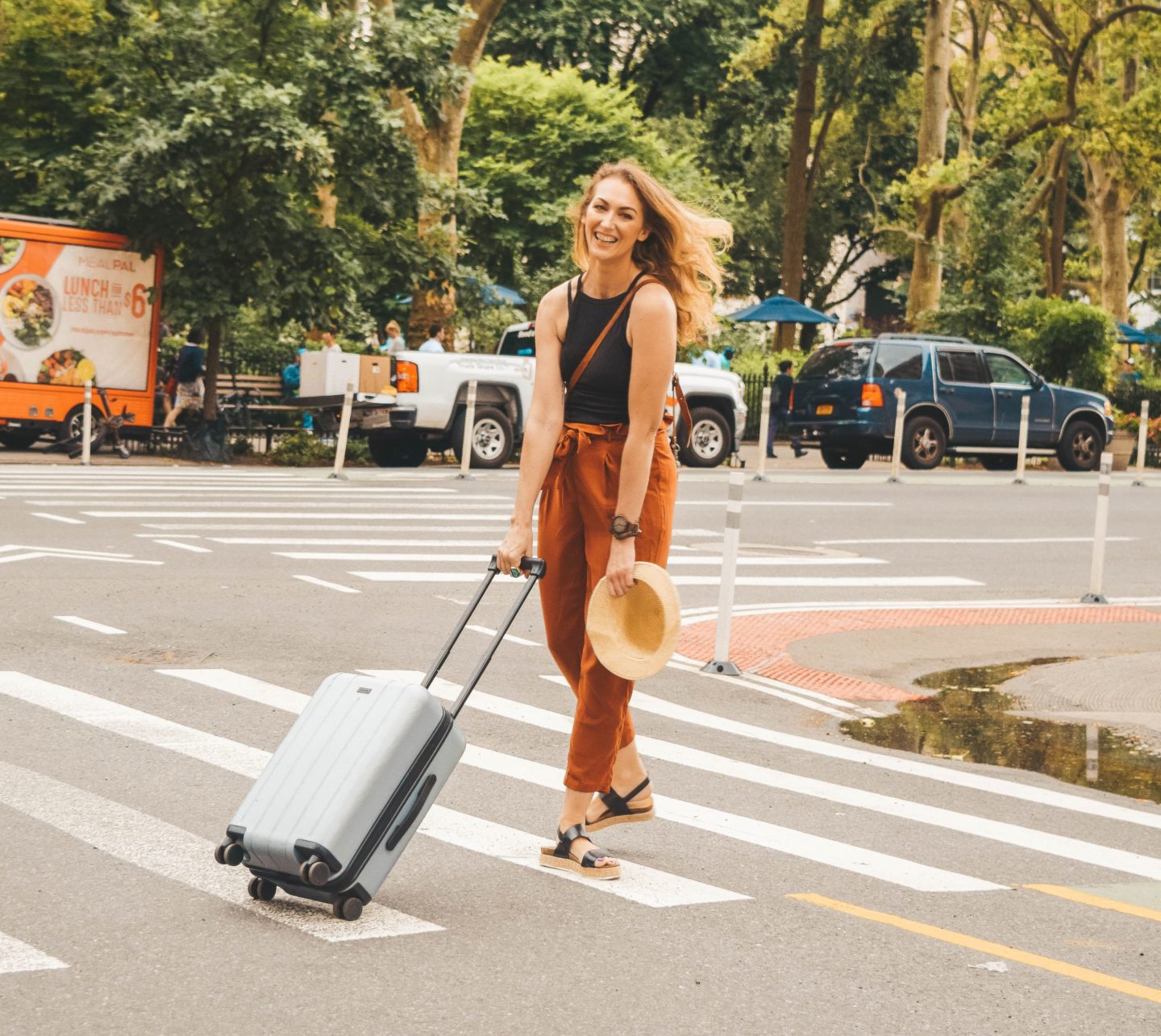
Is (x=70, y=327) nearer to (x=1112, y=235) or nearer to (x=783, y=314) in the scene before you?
(x=783, y=314)

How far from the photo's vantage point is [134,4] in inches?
961

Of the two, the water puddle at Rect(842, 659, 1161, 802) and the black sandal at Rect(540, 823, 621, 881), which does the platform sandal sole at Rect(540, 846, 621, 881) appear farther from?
the water puddle at Rect(842, 659, 1161, 802)

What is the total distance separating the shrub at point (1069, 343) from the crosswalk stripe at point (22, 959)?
1284 inches

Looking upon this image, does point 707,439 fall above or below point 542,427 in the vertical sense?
below

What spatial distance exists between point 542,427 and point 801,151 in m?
34.7

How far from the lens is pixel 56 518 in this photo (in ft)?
49.9

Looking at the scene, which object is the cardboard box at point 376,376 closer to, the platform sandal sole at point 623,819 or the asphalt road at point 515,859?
the asphalt road at point 515,859

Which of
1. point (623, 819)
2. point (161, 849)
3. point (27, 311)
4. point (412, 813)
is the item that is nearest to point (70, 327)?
point (27, 311)

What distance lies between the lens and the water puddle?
303 inches

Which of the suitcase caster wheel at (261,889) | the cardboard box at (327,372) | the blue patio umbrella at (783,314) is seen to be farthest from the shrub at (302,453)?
the suitcase caster wheel at (261,889)

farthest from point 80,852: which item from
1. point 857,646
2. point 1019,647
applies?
point 1019,647

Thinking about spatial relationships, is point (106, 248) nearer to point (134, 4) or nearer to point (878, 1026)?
point (134, 4)

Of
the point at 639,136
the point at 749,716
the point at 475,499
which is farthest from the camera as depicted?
the point at 639,136

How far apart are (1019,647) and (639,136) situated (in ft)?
109
